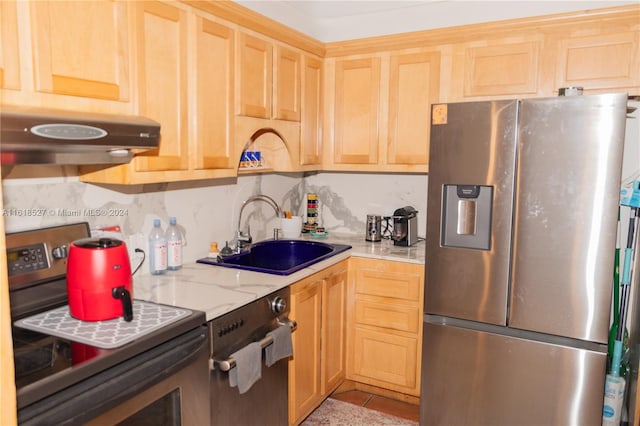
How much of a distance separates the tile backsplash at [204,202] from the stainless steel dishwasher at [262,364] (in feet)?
2.18

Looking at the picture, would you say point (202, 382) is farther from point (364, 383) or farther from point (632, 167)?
point (632, 167)

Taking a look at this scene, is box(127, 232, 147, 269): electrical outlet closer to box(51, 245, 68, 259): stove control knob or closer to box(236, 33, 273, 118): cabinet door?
box(51, 245, 68, 259): stove control knob

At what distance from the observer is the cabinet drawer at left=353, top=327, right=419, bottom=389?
9.14ft

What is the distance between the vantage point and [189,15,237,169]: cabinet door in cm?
211

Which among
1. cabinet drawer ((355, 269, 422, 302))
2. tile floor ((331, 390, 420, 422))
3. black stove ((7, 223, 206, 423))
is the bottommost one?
tile floor ((331, 390, 420, 422))

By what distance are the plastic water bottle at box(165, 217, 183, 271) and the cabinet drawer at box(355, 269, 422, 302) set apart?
1.09 metres

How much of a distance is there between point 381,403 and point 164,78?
221 cm

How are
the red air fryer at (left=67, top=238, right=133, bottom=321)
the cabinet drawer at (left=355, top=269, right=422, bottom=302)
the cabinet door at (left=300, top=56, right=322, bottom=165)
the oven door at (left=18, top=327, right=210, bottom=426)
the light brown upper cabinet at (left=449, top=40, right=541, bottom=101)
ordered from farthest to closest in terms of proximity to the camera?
the cabinet door at (left=300, top=56, right=322, bottom=165) < the cabinet drawer at (left=355, top=269, right=422, bottom=302) < the light brown upper cabinet at (left=449, top=40, right=541, bottom=101) < the red air fryer at (left=67, top=238, right=133, bottom=321) < the oven door at (left=18, top=327, right=210, bottom=426)

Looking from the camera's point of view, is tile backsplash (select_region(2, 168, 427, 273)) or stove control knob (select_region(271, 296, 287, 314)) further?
stove control knob (select_region(271, 296, 287, 314))

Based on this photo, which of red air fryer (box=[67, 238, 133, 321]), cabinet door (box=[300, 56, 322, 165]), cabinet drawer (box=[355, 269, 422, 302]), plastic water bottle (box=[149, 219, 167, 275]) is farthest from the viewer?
cabinet door (box=[300, 56, 322, 165])

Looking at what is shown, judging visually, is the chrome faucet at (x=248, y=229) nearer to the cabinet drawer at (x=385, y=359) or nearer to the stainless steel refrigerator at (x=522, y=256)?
the cabinet drawer at (x=385, y=359)

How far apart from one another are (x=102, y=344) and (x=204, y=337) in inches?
15.3

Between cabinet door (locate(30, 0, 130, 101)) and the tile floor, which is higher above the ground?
cabinet door (locate(30, 0, 130, 101))

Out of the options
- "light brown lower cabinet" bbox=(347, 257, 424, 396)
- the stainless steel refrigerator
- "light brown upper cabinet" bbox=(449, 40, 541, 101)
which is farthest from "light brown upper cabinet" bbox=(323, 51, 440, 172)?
"light brown lower cabinet" bbox=(347, 257, 424, 396)
